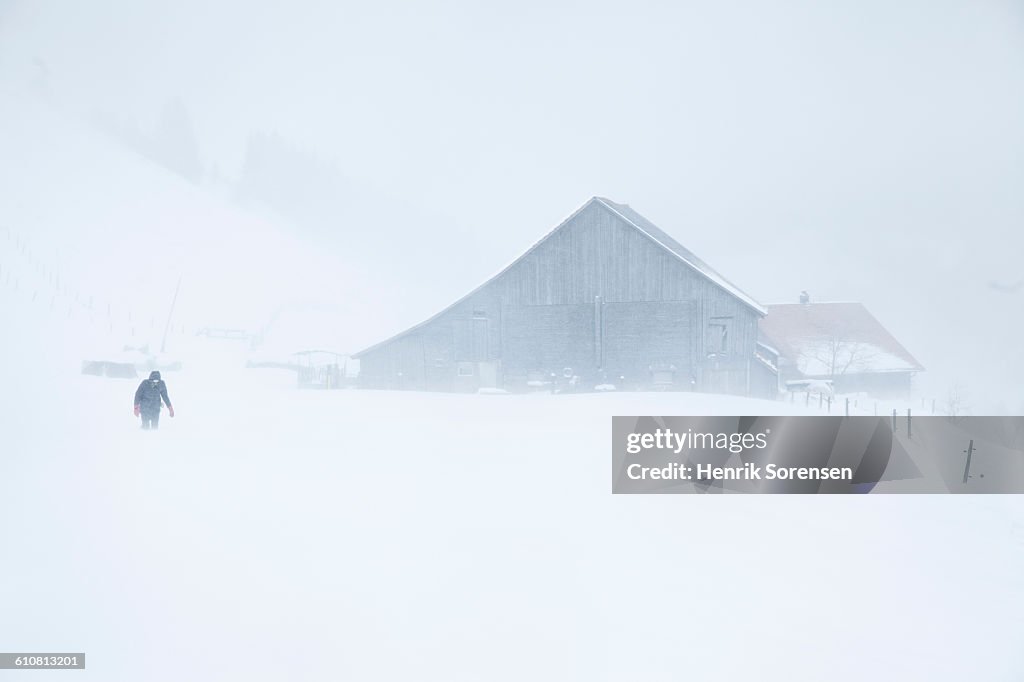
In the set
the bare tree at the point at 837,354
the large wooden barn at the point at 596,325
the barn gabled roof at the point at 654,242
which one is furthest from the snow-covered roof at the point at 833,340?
the large wooden barn at the point at 596,325

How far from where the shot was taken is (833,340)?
29.0m

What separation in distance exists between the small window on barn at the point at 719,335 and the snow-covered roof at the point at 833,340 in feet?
17.3

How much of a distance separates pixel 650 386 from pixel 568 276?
5.37 m

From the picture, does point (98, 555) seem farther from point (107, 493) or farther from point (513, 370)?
point (513, 370)

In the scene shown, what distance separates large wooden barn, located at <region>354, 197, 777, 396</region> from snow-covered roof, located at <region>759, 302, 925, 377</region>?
5673mm

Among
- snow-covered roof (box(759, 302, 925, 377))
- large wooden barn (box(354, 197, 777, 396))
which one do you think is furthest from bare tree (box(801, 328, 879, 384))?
large wooden barn (box(354, 197, 777, 396))

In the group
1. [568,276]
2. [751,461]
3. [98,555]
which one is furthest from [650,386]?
[98,555]

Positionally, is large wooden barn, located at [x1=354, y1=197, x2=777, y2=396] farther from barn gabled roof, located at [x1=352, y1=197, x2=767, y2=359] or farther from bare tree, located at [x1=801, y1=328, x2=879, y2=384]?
bare tree, located at [x1=801, y1=328, x2=879, y2=384]

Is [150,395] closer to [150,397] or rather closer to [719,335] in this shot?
[150,397]

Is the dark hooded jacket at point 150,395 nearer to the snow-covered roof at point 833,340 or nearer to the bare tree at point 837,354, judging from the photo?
the snow-covered roof at point 833,340

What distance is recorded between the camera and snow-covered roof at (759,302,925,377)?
2775 cm

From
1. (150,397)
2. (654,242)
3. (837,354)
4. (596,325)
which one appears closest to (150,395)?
(150,397)

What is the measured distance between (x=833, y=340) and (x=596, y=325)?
13774mm

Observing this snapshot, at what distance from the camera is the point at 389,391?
2353 cm
